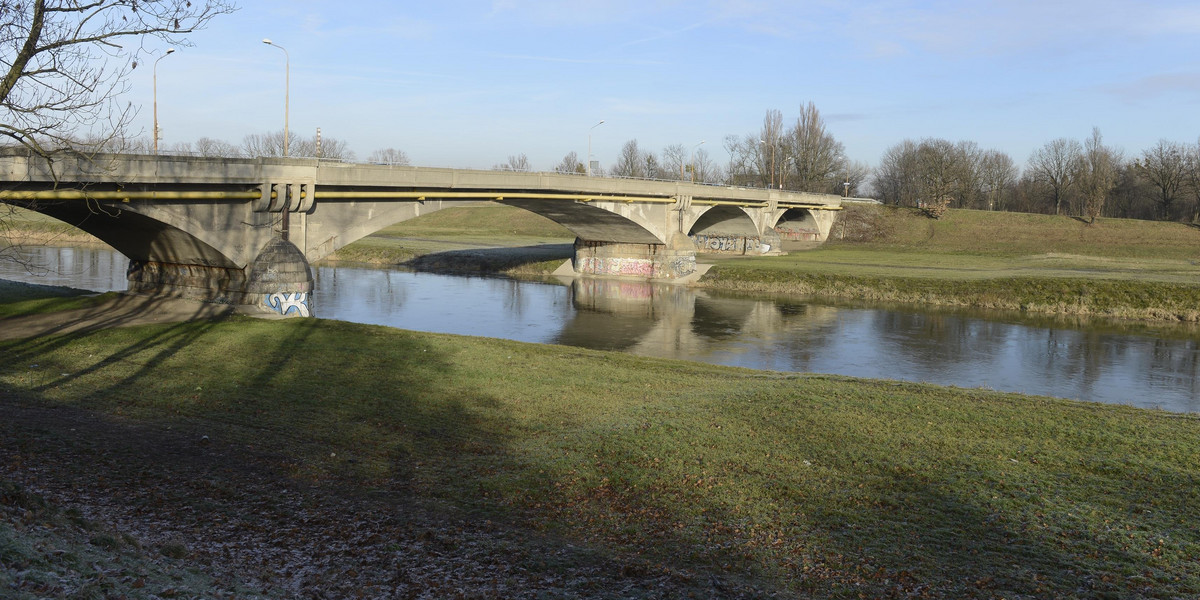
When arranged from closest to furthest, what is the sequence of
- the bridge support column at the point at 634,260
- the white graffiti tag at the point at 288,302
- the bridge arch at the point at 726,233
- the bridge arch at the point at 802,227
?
the white graffiti tag at the point at 288,302 → the bridge support column at the point at 634,260 → the bridge arch at the point at 726,233 → the bridge arch at the point at 802,227

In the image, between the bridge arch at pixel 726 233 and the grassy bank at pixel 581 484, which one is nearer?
the grassy bank at pixel 581 484

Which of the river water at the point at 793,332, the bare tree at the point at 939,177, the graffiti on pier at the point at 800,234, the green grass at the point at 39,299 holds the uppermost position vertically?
the bare tree at the point at 939,177

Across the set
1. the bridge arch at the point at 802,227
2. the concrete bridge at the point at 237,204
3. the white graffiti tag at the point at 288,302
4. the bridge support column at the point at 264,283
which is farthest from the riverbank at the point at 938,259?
the white graffiti tag at the point at 288,302

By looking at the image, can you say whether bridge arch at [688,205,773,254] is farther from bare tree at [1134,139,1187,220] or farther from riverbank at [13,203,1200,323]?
bare tree at [1134,139,1187,220]

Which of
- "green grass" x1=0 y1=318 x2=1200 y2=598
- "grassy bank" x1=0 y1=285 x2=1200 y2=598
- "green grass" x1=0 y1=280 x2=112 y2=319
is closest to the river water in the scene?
"green grass" x1=0 y1=280 x2=112 y2=319

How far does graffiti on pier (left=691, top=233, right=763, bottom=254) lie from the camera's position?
76188mm

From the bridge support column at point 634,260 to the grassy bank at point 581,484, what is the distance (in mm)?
40062

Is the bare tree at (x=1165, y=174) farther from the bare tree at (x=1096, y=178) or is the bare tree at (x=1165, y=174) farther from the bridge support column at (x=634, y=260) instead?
the bridge support column at (x=634, y=260)

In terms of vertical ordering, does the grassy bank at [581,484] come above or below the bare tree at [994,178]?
below

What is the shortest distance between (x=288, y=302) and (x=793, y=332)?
68.9 feet

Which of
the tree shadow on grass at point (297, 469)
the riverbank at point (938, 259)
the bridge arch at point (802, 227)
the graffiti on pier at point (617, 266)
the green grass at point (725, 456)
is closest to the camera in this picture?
the tree shadow on grass at point (297, 469)

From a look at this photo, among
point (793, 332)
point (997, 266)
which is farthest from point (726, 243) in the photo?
point (793, 332)

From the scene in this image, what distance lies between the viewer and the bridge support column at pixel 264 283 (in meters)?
30.8

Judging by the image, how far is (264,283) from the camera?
30703 mm
